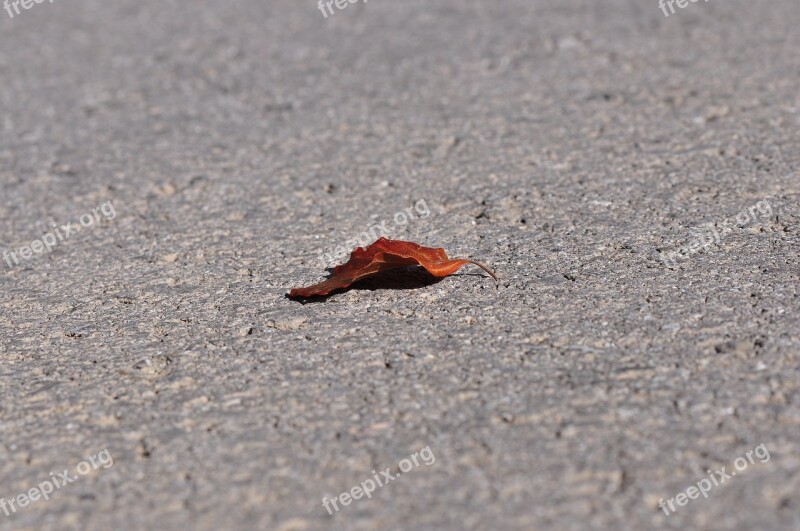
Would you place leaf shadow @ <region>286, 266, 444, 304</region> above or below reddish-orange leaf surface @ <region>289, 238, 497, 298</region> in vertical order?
below

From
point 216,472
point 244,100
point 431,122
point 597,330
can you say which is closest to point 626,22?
point 431,122

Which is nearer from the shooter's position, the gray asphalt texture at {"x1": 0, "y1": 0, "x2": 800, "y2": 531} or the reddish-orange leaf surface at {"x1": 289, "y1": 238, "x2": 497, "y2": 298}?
the gray asphalt texture at {"x1": 0, "y1": 0, "x2": 800, "y2": 531}

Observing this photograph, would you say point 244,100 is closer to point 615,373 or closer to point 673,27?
point 673,27

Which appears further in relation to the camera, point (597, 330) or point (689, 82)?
point (689, 82)
